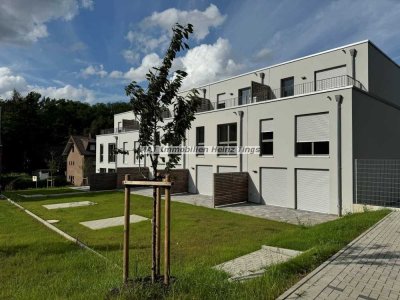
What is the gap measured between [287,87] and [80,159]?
33.3 m

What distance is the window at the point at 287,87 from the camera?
2006 centimetres

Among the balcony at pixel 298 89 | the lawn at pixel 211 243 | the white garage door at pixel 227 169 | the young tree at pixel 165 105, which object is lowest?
the lawn at pixel 211 243

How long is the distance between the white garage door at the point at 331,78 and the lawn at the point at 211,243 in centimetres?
928

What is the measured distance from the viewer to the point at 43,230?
10469 millimetres

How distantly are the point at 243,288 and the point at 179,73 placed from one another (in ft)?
11.6

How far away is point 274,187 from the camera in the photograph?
17.3 metres

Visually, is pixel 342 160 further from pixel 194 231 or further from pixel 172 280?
pixel 172 280

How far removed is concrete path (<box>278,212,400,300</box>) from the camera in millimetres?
4344

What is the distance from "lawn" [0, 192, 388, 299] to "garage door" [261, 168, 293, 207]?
396cm

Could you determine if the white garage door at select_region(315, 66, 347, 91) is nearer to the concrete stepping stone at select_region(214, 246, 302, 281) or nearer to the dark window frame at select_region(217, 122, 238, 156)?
the dark window frame at select_region(217, 122, 238, 156)

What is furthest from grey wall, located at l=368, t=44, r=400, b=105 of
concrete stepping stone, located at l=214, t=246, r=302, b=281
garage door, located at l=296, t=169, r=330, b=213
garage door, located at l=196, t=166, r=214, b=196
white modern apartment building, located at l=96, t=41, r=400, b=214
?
concrete stepping stone, located at l=214, t=246, r=302, b=281

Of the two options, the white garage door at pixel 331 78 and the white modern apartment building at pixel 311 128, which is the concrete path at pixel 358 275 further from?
the white garage door at pixel 331 78

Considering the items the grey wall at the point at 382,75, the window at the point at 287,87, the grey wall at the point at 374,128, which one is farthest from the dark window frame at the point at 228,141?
the grey wall at the point at 382,75

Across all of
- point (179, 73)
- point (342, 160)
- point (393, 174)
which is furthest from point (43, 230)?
point (393, 174)
